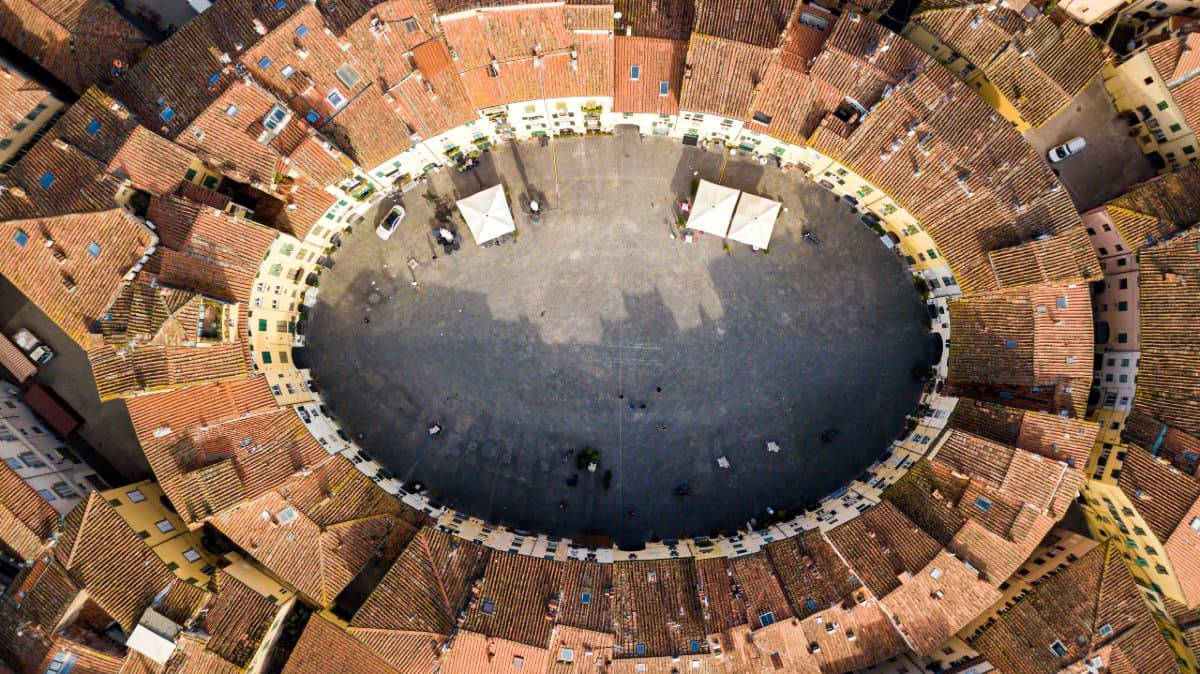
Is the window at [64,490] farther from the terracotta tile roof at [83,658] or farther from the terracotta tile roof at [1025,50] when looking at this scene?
the terracotta tile roof at [1025,50]

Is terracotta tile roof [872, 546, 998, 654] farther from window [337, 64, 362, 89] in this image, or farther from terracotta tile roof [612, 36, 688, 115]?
window [337, 64, 362, 89]

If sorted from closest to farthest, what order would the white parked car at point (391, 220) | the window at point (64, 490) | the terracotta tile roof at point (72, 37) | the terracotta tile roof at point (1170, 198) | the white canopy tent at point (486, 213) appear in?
the terracotta tile roof at point (1170, 198) → the terracotta tile roof at point (72, 37) → the window at point (64, 490) → the white canopy tent at point (486, 213) → the white parked car at point (391, 220)

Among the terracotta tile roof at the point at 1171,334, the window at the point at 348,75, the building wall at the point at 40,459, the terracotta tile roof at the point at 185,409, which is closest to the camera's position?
the window at the point at 348,75

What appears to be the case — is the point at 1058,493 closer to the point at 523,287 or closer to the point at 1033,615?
the point at 1033,615

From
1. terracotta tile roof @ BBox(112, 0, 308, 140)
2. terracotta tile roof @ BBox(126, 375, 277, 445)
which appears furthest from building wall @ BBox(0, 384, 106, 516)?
terracotta tile roof @ BBox(112, 0, 308, 140)

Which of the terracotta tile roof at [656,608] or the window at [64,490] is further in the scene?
the window at [64,490]

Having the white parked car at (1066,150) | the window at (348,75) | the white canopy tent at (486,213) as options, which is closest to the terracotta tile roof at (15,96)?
the window at (348,75)

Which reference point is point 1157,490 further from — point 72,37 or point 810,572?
point 72,37
